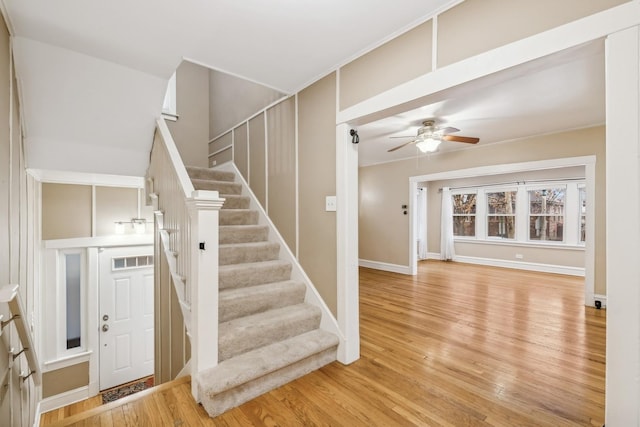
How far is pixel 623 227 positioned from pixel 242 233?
2.89 m

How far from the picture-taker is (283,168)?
3.20 m

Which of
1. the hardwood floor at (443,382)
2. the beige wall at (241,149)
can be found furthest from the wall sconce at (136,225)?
the hardwood floor at (443,382)

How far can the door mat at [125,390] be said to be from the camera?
173 inches

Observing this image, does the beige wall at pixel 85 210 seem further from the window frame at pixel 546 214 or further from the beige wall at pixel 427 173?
the window frame at pixel 546 214

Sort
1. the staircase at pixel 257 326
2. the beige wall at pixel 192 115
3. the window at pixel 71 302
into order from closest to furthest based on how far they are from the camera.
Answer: the staircase at pixel 257 326 → the window at pixel 71 302 → the beige wall at pixel 192 115

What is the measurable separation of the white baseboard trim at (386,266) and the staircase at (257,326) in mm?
3697

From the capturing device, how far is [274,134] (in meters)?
3.36

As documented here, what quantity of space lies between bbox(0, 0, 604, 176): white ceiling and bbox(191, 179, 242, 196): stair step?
62 centimetres

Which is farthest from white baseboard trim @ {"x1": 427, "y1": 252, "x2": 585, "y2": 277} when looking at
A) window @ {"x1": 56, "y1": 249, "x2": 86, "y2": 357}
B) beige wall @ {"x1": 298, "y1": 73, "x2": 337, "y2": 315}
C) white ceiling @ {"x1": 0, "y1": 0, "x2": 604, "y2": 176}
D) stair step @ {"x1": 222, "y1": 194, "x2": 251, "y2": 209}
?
window @ {"x1": 56, "y1": 249, "x2": 86, "y2": 357}

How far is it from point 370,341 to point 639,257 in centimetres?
211

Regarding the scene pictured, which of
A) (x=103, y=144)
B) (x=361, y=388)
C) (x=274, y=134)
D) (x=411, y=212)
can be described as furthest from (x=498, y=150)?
(x=103, y=144)

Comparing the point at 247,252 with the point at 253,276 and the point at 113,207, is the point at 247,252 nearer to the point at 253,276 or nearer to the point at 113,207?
the point at 253,276

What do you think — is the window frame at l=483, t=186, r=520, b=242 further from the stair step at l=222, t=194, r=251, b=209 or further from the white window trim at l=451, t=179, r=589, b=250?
the stair step at l=222, t=194, r=251, b=209

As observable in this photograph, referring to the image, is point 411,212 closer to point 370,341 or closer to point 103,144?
point 370,341
